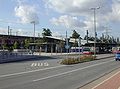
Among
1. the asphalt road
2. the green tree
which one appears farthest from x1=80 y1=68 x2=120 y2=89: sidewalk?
the green tree

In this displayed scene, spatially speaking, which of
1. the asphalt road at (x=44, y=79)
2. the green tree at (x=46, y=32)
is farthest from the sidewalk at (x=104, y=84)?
the green tree at (x=46, y=32)

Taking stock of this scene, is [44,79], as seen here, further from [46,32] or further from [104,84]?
[46,32]

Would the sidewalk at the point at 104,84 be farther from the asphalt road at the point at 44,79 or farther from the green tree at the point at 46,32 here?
the green tree at the point at 46,32

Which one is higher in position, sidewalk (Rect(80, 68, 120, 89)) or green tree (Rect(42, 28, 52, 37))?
green tree (Rect(42, 28, 52, 37))

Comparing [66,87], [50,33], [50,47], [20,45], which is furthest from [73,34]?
[66,87]

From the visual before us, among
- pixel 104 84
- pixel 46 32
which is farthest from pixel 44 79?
pixel 46 32

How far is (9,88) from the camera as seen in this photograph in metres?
15.3

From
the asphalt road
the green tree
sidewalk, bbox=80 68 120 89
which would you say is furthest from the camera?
the green tree

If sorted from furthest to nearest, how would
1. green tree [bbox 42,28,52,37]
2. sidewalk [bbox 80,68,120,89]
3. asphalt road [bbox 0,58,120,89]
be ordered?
green tree [bbox 42,28,52,37] → asphalt road [bbox 0,58,120,89] → sidewalk [bbox 80,68,120,89]

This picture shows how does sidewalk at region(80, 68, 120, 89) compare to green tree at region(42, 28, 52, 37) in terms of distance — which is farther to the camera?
green tree at region(42, 28, 52, 37)

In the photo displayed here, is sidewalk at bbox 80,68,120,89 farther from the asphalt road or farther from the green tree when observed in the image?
the green tree

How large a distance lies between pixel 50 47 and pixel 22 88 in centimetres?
10115

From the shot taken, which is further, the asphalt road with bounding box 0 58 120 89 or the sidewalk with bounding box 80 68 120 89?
the asphalt road with bounding box 0 58 120 89

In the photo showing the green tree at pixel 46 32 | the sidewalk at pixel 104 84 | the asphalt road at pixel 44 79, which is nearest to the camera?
the sidewalk at pixel 104 84
